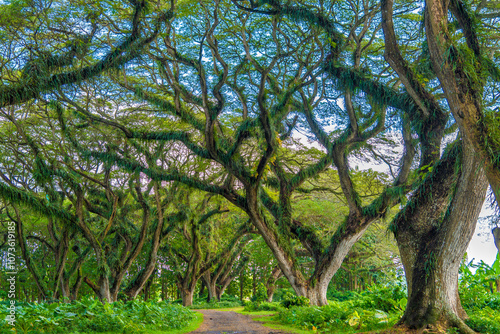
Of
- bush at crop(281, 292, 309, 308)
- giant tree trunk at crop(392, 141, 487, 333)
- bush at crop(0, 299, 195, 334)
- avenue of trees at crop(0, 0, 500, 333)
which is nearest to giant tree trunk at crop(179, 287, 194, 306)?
avenue of trees at crop(0, 0, 500, 333)

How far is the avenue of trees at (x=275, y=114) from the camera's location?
5.92 m

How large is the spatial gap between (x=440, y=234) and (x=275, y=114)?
5.43m

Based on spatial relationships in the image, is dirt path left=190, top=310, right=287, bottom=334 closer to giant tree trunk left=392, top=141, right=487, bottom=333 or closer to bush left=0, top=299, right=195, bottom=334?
bush left=0, top=299, right=195, bottom=334

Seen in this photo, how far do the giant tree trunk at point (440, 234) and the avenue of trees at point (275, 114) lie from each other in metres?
0.02

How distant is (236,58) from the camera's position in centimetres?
1124

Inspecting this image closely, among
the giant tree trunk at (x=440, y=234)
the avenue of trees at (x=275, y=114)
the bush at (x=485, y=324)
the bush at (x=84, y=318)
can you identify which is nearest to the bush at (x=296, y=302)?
the avenue of trees at (x=275, y=114)

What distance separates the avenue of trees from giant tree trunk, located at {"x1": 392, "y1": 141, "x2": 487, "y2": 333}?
0.02 metres

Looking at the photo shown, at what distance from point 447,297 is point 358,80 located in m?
5.18

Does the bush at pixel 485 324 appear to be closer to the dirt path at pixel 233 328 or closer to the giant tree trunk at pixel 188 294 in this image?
the dirt path at pixel 233 328

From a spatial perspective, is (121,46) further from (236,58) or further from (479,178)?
(479,178)

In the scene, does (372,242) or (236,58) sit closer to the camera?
(236,58)

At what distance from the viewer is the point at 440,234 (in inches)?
243

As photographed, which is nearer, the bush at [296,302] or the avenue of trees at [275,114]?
the avenue of trees at [275,114]

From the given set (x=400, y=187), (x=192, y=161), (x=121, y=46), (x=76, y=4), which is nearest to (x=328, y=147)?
(x=400, y=187)
